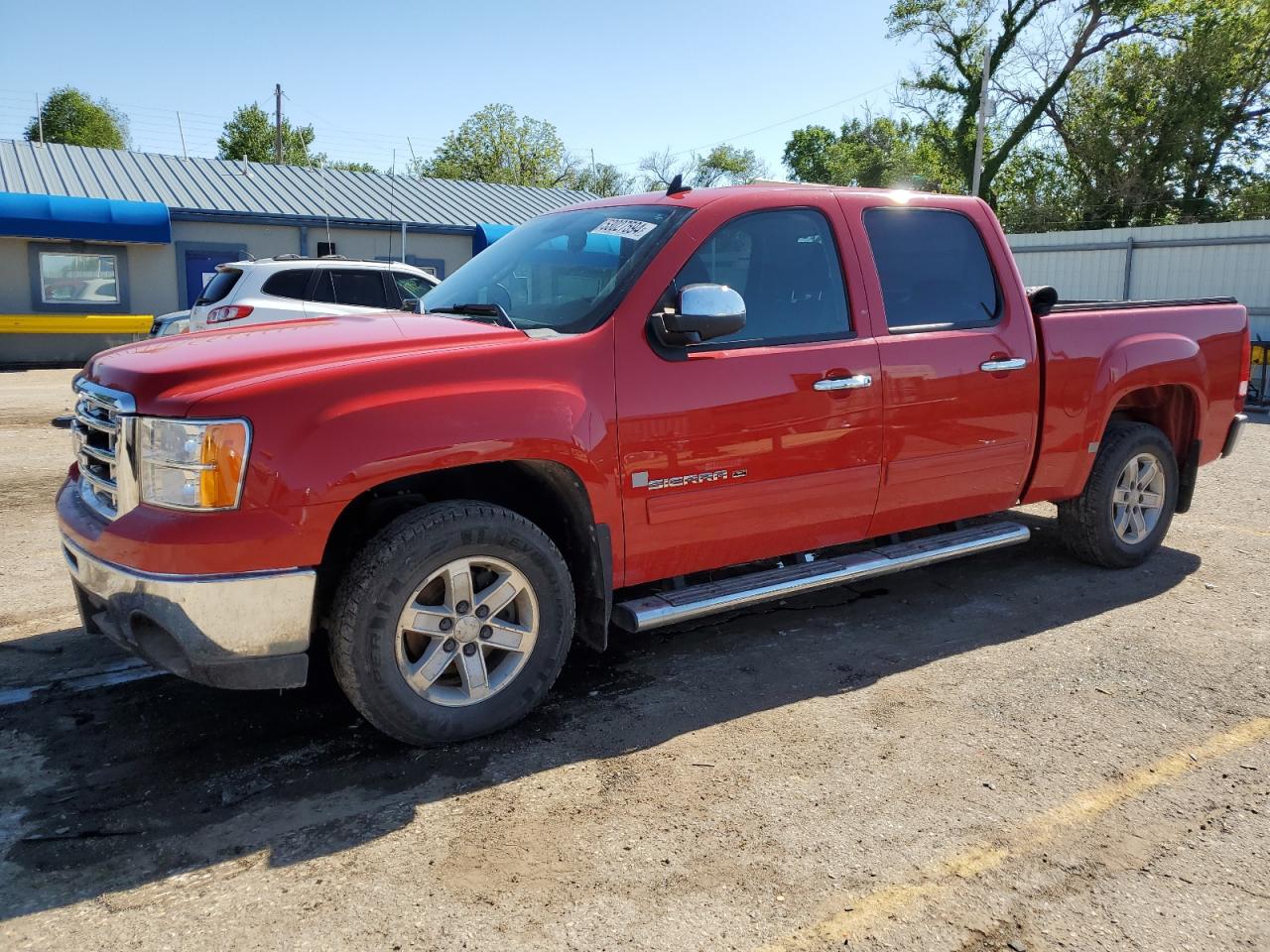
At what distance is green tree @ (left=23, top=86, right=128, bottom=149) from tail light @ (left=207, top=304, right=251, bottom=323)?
68.1 metres

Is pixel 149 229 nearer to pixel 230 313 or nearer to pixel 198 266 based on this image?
pixel 198 266

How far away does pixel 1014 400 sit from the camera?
193 inches

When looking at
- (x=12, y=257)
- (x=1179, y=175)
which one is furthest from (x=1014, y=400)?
(x=1179, y=175)

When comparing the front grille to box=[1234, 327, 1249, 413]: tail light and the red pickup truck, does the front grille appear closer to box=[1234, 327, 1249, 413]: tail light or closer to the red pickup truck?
the red pickup truck

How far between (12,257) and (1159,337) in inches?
862

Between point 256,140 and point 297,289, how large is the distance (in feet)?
195

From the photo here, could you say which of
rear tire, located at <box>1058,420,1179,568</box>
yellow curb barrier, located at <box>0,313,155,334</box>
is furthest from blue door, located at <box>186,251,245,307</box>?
rear tire, located at <box>1058,420,1179,568</box>

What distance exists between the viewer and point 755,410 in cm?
401

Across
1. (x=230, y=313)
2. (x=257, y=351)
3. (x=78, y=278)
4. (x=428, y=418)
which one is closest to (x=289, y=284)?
(x=230, y=313)

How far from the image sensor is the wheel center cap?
3.49m

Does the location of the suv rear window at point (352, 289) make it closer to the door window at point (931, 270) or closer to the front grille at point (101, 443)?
the door window at point (931, 270)

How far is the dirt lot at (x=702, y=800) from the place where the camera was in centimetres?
261

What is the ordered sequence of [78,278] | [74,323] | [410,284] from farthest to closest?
[78,278], [74,323], [410,284]

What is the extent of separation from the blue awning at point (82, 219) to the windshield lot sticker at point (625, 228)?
773 inches
